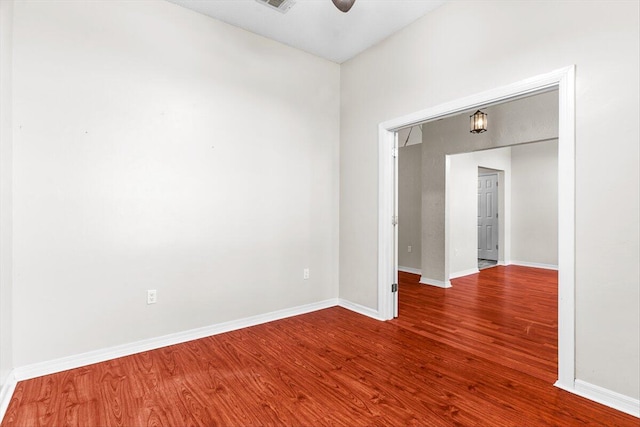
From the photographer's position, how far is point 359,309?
3.66m

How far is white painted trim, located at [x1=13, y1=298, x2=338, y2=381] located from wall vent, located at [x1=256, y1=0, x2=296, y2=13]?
296 centimetres

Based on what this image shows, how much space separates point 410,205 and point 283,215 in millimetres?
3307

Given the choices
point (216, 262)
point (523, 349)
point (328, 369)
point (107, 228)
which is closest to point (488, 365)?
point (523, 349)

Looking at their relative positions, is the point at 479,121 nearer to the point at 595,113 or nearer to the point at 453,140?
the point at 453,140

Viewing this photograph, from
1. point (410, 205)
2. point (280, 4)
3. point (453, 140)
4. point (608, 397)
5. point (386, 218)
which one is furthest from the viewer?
point (410, 205)

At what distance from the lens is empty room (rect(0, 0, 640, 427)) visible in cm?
190

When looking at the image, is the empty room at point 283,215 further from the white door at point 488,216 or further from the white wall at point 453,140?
the white door at point 488,216

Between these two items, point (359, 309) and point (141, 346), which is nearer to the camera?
point (141, 346)

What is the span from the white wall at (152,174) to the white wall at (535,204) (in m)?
5.41

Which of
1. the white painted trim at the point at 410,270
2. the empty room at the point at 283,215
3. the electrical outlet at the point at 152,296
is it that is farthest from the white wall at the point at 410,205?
the electrical outlet at the point at 152,296

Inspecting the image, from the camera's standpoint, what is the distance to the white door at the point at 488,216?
719 cm

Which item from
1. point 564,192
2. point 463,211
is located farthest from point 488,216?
point 564,192

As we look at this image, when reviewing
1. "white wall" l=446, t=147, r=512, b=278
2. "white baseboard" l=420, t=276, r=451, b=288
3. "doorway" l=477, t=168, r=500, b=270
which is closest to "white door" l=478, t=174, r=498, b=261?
"doorway" l=477, t=168, r=500, b=270

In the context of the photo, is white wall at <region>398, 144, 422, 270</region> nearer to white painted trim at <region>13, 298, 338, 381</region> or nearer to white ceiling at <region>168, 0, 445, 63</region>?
white ceiling at <region>168, 0, 445, 63</region>
